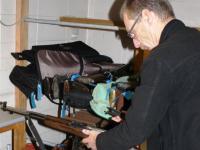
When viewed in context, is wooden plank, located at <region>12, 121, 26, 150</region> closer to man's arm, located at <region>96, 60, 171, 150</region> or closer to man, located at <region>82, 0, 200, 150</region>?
man, located at <region>82, 0, 200, 150</region>

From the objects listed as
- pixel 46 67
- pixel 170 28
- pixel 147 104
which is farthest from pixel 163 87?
pixel 46 67

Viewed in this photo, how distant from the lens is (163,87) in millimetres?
1032

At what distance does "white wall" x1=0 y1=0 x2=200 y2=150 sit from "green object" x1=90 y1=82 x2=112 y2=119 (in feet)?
2.07

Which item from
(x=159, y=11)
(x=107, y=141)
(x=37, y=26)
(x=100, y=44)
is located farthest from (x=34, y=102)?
(x=159, y=11)

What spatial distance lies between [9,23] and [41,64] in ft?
1.07

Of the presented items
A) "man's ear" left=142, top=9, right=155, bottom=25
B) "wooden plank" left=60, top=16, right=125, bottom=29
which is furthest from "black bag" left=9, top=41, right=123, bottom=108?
"man's ear" left=142, top=9, right=155, bottom=25

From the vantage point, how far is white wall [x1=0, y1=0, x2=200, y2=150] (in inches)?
82.5

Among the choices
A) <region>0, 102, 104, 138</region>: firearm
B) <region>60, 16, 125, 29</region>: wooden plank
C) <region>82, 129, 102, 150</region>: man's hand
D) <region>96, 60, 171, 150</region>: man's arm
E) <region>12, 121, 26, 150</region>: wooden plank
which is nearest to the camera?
<region>96, 60, 171, 150</region>: man's arm

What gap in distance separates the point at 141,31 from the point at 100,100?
2.40ft

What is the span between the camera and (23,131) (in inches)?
78.2

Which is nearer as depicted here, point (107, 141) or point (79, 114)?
point (107, 141)

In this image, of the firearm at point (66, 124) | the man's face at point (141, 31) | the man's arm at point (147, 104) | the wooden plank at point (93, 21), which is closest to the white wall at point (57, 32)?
the wooden plank at point (93, 21)

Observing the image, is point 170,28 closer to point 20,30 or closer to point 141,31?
point 141,31

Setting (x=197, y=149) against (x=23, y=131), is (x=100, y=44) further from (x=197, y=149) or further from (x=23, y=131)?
(x=197, y=149)
